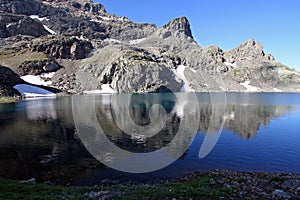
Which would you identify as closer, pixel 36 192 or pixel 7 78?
pixel 36 192

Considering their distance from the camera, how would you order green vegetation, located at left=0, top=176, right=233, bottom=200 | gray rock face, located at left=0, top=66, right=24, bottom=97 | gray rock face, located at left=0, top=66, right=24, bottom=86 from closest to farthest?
green vegetation, located at left=0, top=176, right=233, bottom=200 < gray rock face, located at left=0, top=66, right=24, bottom=97 < gray rock face, located at left=0, top=66, right=24, bottom=86

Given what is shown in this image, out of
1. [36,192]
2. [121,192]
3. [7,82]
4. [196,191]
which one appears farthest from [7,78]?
[196,191]

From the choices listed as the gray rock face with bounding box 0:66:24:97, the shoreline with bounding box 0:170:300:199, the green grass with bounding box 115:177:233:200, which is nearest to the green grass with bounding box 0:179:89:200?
the shoreline with bounding box 0:170:300:199

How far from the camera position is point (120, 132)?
53.2 m

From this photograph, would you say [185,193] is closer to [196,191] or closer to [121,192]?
[196,191]

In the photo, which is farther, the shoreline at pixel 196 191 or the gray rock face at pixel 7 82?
the gray rock face at pixel 7 82

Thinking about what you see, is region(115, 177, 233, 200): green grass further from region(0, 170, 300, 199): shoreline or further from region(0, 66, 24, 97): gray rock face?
region(0, 66, 24, 97): gray rock face

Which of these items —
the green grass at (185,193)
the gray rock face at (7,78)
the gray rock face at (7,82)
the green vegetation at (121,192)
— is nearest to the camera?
the green grass at (185,193)

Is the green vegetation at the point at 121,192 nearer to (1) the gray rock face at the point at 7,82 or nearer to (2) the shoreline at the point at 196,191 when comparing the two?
(2) the shoreline at the point at 196,191

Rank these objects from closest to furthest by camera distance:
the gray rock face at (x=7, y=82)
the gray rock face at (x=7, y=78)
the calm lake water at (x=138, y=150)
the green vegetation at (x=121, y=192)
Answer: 1. the green vegetation at (x=121, y=192)
2. the calm lake water at (x=138, y=150)
3. the gray rock face at (x=7, y=82)
4. the gray rock face at (x=7, y=78)

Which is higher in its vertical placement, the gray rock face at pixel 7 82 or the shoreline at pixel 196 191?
the gray rock face at pixel 7 82

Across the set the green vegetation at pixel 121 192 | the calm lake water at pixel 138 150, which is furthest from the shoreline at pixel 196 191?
the calm lake water at pixel 138 150

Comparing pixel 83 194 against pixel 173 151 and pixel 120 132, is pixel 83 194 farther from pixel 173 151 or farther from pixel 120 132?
pixel 120 132

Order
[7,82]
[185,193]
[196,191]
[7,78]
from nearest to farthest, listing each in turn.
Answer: [185,193], [196,191], [7,82], [7,78]
